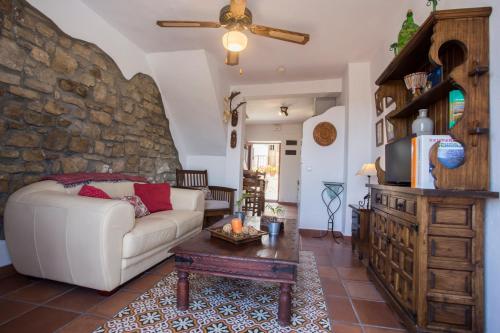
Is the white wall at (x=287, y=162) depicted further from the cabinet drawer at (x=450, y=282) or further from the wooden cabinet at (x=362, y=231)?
the cabinet drawer at (x=450, y=282)

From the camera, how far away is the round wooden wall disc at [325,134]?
416cm

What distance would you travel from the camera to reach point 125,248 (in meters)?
1.82

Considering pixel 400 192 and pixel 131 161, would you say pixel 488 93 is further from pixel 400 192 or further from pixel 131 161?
pixel 131 161

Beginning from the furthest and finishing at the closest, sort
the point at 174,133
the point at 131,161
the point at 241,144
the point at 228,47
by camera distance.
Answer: the point at 241,144, the point at 174,133, the point at 131,161, the point at 228,47

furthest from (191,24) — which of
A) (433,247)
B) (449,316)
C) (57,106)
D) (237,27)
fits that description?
(449,316)

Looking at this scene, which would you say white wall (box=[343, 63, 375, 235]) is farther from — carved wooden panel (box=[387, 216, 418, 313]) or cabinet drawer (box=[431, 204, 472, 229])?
cabinet drawer (box=[431, 204, 472, 229])

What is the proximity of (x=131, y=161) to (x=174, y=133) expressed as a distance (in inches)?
49.7

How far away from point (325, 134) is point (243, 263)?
3.17 meters

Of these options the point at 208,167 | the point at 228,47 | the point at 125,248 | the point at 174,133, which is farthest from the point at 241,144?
the point at 125,248

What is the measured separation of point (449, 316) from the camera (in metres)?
1.30

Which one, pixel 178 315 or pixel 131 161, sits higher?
→ pixel 131 161

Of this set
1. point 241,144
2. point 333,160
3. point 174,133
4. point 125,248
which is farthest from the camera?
point 241,144

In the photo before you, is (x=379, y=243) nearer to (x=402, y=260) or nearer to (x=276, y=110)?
(x=402, y=260)

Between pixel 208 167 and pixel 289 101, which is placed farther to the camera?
pixel 289 101
